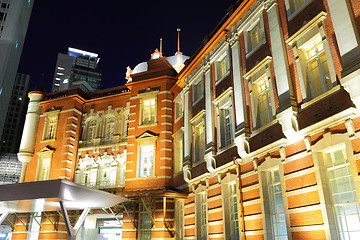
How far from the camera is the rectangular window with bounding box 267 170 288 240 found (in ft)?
38.4

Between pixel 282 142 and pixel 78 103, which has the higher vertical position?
pixel 78 103

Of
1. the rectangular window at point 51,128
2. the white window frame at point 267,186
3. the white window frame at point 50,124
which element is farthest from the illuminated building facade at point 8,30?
the white window frame at point 267,186

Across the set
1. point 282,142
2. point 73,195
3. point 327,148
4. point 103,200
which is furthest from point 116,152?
point 327,148

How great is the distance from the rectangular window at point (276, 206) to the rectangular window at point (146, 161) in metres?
12.2

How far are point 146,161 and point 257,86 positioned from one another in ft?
39.6

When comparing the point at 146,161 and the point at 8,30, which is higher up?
the point at 8,30

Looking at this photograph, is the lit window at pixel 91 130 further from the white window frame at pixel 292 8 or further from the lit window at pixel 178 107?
the white window frame at pixel 292 8

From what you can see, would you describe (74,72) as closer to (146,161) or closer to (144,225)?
(146,161)

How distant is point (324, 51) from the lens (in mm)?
10492

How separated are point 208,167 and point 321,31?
9.01 metres

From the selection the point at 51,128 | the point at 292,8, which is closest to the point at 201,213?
the point at 292,8

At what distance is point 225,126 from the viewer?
16.8m

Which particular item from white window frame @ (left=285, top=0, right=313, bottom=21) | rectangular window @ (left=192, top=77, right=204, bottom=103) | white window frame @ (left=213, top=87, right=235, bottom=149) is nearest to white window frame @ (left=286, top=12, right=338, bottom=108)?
white window frame @ (left=285, top=0, right=313, bottom=21)

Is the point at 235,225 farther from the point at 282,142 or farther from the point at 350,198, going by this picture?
the point at 350,198
